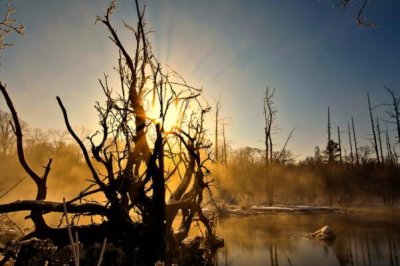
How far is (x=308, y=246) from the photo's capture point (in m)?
12.2

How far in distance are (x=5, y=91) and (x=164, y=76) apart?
2.52 m

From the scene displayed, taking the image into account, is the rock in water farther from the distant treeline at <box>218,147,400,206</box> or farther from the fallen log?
the distant treeline at <box>218,147,400,206</box>

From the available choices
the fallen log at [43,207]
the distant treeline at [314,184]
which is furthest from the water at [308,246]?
the distant treeline at [314,184]

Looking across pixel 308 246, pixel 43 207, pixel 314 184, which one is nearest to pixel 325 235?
pixel 308 246

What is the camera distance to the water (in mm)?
10289

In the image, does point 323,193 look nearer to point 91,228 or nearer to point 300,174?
point 300,174

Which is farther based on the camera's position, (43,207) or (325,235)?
(325,235)

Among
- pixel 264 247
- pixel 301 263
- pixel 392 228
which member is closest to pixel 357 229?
pixel 392 228

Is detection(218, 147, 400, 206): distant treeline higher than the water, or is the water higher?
detection(218, 147, 400, 206): distant treeline

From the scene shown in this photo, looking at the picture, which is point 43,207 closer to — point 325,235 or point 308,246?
point 308,246

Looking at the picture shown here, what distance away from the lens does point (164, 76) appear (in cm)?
603

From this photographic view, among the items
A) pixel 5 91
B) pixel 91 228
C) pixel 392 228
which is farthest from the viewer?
pixel 392 228

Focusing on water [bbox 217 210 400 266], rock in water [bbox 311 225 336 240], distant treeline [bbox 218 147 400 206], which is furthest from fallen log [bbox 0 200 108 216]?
distant treeline [bbox 218 147 400 206]

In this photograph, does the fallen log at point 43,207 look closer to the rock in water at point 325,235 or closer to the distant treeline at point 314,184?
the rock in water at point 325,235
